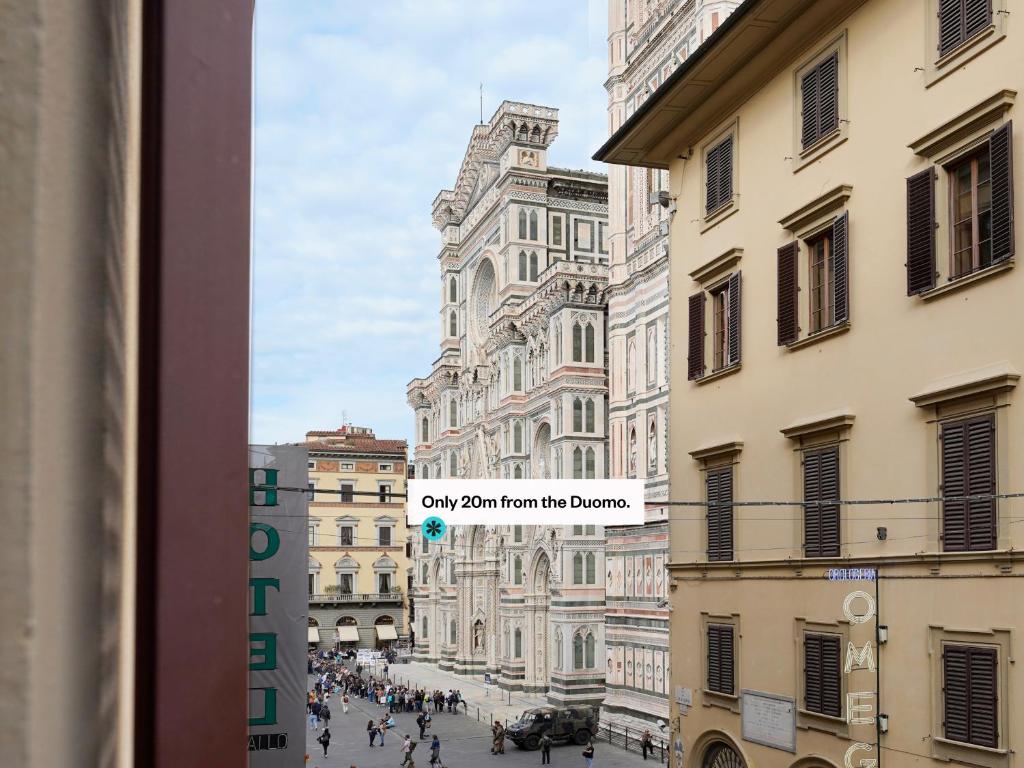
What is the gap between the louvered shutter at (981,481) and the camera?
11094 mm

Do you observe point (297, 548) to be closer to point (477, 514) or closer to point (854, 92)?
point (477, 514)

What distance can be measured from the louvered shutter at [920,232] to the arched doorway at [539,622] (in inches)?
1464

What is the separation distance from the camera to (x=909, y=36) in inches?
499

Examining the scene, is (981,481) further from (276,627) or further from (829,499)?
(276,627)

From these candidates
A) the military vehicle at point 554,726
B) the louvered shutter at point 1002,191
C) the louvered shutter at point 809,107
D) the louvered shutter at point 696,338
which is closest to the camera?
the louvered shutter at point 1002,191

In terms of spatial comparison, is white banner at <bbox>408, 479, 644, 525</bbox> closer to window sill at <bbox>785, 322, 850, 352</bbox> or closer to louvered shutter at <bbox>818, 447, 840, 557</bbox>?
louvered shutter at <bbox>818, 447, 840, 557</bbox>

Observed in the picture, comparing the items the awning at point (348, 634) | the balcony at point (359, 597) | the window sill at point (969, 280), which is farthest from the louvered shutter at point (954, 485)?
the awning at point (348, 634)

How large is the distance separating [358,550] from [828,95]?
7105 centimetres

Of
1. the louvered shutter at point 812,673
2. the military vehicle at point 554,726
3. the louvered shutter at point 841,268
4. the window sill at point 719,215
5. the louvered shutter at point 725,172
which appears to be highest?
the louvered shutter at point 725,172

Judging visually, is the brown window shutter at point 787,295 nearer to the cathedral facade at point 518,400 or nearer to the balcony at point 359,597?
the cathedral facade at point 518,400

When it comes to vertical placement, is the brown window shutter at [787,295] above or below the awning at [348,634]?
above

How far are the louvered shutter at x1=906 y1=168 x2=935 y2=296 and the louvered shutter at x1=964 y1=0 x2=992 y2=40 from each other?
142 centimetres

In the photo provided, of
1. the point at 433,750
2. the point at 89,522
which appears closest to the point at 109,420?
the point at 89,522

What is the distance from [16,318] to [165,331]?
33 cm
